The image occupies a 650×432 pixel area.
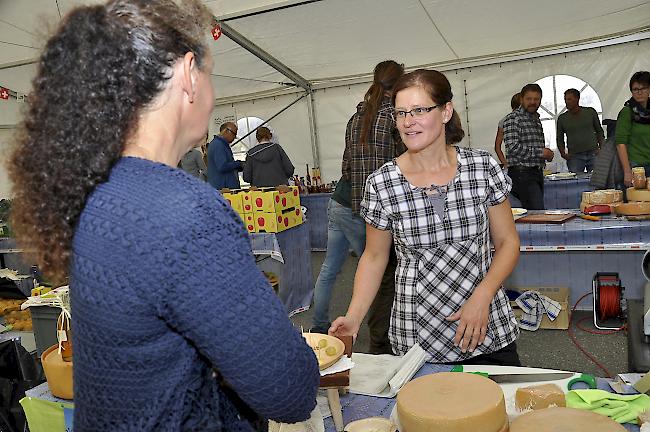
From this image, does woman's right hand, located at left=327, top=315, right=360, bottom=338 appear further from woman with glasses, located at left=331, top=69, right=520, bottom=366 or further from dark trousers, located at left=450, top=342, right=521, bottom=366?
dark trousers, located at left=450, top=342, right=521, bottom=366

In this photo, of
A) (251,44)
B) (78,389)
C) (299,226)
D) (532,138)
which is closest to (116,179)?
(78,389)

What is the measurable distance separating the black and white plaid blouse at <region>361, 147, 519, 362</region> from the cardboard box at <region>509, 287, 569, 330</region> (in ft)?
7.85

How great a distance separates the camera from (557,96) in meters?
7.32

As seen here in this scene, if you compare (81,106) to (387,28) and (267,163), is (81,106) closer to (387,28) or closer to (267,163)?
(267,163)

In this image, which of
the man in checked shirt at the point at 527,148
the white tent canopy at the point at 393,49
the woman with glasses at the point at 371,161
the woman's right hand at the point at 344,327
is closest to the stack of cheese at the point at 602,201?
the man in checked shirt at the point at 527,148

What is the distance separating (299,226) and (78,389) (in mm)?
4019

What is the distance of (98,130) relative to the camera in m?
0.71

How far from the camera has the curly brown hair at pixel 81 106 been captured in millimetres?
704

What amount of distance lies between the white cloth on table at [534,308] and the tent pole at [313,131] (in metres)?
5.12

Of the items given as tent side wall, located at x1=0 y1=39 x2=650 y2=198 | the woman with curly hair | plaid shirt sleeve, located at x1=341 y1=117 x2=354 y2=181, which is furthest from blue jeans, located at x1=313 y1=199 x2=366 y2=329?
tent side wall, located at x1=0 y1=39 x2=650 y2=198

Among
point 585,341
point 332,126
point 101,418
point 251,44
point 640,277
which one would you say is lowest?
point 585,341

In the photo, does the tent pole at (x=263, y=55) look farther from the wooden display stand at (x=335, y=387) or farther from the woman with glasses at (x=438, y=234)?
the wooden display stand at (x=335, y=387)

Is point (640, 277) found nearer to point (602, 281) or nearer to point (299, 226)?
point (602, 281)

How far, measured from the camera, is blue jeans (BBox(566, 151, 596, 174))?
20.8 feet
